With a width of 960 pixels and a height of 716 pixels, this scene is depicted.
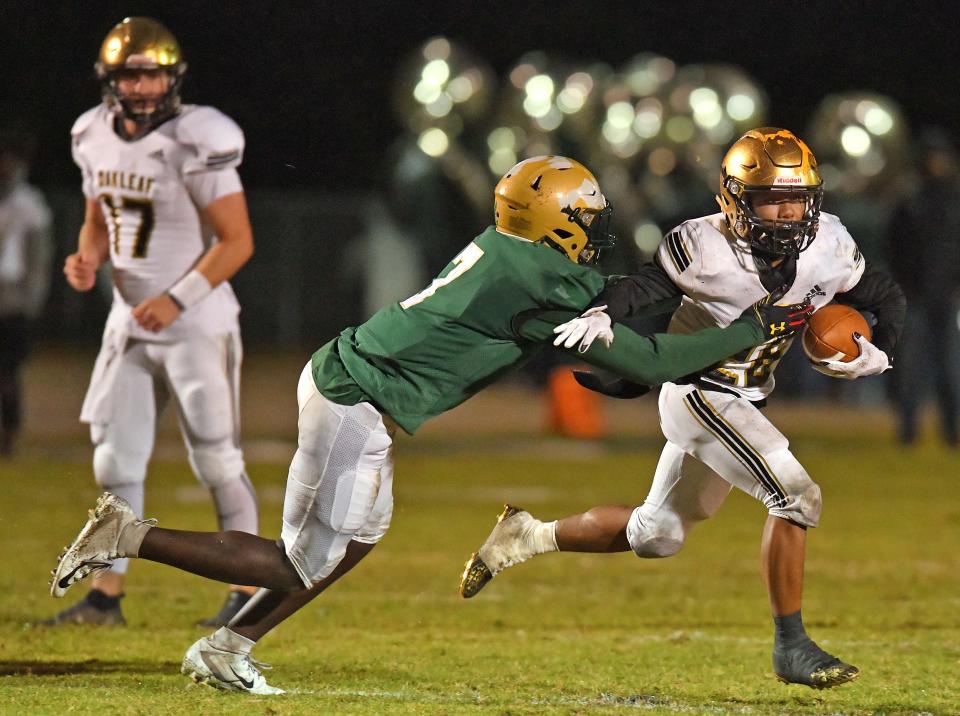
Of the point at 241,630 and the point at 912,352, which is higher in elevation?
the point at 241,630

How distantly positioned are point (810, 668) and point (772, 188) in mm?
1344

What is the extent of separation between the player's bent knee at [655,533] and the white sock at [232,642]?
3.99 ft

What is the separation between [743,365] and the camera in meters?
4.92

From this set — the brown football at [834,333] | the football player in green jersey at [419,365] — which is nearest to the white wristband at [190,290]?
the football player in green jersey at [419,365]

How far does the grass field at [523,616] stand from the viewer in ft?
15.3

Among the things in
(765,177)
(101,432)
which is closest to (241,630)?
(101,432)

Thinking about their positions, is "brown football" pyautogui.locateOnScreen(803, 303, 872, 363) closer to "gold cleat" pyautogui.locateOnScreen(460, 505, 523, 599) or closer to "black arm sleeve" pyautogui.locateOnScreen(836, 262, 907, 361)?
"black arm sleeve" pyautogui.locateOnScreen(836, 262, 907, 361)

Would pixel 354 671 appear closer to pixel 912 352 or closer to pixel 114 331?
pixel 114 331

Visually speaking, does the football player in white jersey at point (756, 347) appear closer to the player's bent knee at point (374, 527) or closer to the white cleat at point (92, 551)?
the player's bent knee at point (374, 527)

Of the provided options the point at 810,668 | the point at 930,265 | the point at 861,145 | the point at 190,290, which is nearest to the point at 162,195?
the point at 190,290

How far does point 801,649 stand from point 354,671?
1.34m

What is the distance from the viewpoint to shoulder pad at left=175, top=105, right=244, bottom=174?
5898 mm

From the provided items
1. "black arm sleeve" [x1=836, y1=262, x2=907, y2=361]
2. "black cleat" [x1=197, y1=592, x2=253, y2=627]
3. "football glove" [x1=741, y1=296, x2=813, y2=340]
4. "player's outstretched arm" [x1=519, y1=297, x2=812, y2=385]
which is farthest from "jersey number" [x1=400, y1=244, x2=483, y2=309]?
"black cleat" [x1=197, y1=592, x2=253, y2=627]

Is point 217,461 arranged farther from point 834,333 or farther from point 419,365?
point 834,333
